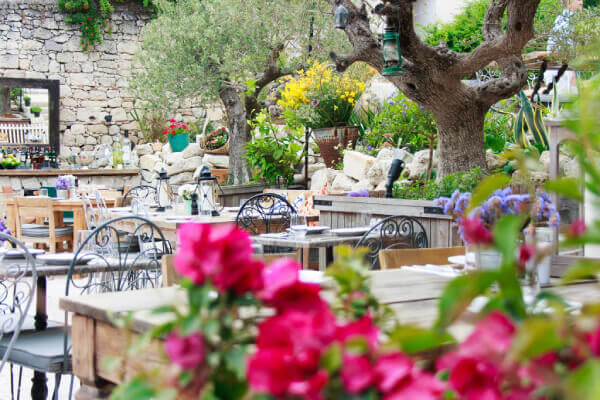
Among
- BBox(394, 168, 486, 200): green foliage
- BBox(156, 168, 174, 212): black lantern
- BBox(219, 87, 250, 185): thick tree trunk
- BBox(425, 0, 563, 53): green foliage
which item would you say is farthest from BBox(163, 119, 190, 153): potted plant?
BBox(394, 168, 486, 200): green foliage

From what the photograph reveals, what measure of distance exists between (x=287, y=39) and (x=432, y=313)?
23.8 feet

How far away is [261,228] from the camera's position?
18.5ft

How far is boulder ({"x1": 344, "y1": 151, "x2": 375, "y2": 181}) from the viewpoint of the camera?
678cm

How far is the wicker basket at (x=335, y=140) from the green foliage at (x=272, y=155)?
18.2 inches

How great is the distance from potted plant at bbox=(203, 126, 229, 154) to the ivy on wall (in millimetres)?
3203

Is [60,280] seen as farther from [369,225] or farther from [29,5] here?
[29,5]

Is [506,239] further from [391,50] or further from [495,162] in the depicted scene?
[495,162]

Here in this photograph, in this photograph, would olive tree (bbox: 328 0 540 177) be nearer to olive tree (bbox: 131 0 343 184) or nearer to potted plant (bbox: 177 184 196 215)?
potted plant (bbox: 177 184 196 215)

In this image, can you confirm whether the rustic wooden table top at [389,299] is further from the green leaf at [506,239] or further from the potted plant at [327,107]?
the potted plant at [327,107]

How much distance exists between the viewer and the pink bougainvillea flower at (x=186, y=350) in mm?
564

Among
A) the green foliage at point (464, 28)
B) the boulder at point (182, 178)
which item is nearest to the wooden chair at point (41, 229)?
the boulder at point (182, 178)

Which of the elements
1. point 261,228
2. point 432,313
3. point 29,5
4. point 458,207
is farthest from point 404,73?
point 29,5

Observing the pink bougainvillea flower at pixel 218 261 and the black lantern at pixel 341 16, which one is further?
the black lantern at pixel 341 16

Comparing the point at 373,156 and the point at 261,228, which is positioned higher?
the point at 373,156
